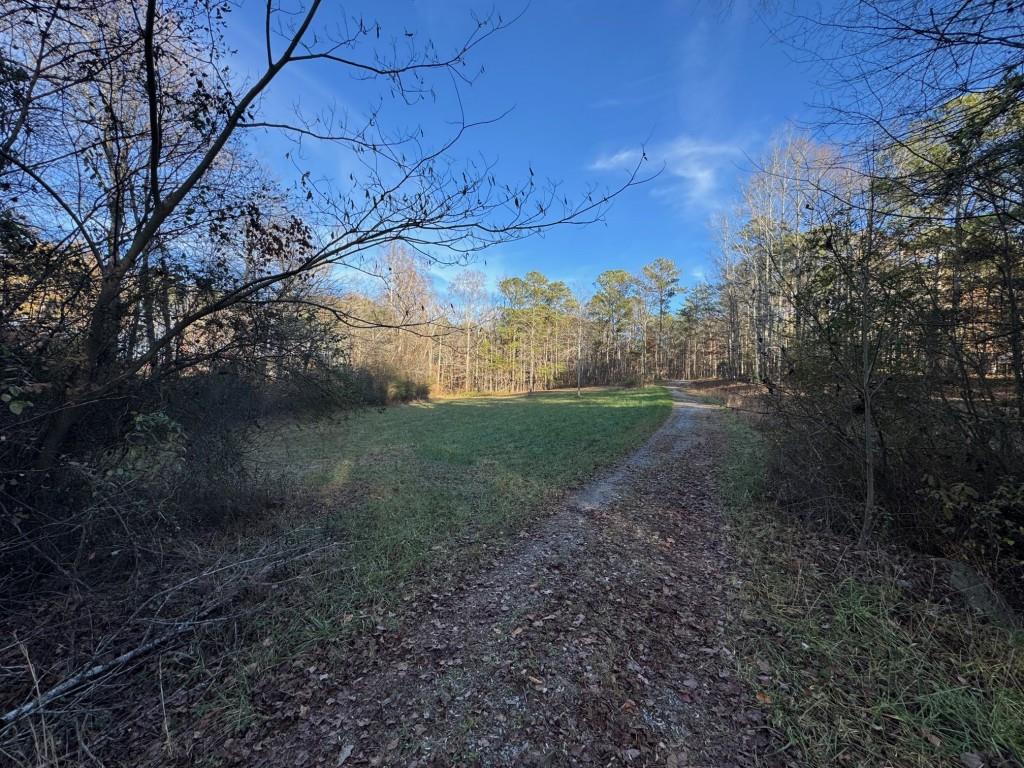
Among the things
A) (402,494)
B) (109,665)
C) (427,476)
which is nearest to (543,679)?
(109,665)

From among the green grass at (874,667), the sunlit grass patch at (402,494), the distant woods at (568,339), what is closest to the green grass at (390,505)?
the sunlit grass patch at (402,494)

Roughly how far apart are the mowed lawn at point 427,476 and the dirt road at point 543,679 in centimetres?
89

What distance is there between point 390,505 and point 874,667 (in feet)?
17.3

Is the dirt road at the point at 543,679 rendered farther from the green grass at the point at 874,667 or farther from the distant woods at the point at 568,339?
the distant woods at the point at 568,339

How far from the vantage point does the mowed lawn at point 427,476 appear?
14.3 feet

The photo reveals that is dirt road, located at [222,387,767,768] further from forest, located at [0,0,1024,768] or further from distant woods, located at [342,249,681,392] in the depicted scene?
distant woods, located at [342,249,681,392]

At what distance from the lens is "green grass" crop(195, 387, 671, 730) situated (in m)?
2.96

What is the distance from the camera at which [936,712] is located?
2104mm

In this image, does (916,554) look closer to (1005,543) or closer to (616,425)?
(1005,543)

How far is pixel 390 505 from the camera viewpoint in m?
5.69

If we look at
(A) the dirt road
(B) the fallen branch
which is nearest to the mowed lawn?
(A) the dirt road

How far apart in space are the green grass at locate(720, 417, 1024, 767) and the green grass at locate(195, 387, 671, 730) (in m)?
2.72

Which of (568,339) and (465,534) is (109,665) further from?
(568,339)

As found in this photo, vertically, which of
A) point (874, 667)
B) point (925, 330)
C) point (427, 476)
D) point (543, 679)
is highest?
point (925, 330)
